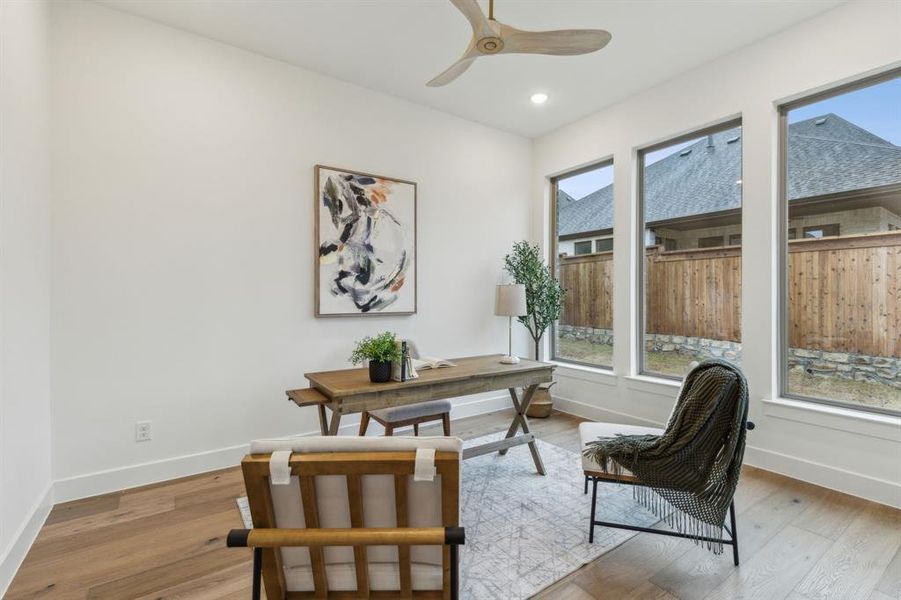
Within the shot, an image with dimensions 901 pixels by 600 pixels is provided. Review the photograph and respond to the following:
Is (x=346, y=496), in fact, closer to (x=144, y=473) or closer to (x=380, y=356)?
(x=380, y=356)

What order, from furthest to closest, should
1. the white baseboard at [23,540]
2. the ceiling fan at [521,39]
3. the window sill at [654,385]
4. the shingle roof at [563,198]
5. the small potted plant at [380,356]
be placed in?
the shingle roof at [563,198]
the window sill at [654,385]
the small potted plant at [380,356]
the ceiling fan at [521,39]
the white baseboard at [23,540]

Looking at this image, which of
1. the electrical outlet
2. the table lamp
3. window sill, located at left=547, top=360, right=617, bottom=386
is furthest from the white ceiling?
the electrical outlet

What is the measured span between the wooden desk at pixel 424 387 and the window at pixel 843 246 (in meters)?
1.82

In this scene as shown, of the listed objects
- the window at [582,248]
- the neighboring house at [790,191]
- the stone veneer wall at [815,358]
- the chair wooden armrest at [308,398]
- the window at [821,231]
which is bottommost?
the chair wooden armrest at [308,398]

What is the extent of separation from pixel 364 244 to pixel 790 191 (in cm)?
318

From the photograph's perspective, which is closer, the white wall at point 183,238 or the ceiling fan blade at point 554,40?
the ceiling fan blade at point 554,40

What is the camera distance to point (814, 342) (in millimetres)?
2930

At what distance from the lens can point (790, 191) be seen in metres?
2.99

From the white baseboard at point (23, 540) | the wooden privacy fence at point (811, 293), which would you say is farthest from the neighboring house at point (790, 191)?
the white baseboard at point (23, 540)

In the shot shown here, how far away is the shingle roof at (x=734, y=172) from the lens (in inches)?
108

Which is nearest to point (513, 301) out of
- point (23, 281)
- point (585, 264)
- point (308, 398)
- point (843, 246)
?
point (585, 264)

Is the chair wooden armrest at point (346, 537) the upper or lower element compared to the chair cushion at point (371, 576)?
upper

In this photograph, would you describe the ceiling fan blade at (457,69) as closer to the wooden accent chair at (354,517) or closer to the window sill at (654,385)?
the wooden accent chair at (354,517)

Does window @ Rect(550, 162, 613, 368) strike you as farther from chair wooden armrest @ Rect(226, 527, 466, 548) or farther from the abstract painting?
chair wooden armrest @ Rect(226, 527, 466, 548)
